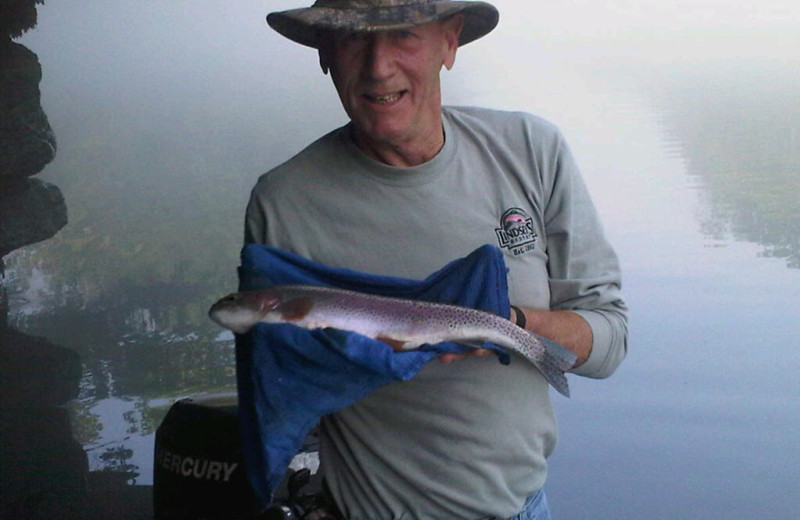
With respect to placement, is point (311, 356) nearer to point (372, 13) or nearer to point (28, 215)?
point (372, 13)

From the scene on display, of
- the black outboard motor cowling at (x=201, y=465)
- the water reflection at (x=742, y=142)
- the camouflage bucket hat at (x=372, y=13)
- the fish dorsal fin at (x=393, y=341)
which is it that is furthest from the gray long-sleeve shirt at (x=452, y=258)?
the water reflection at (x=742, y=142)

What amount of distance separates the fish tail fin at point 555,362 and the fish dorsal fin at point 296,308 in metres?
0.39

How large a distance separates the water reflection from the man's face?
10.3 feet

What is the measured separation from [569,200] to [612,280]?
0.17 m

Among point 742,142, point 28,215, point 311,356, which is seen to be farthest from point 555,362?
point 28,215

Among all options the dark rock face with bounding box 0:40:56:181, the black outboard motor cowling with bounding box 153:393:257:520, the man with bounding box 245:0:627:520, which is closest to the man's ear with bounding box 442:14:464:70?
the man with bounding box 245:0:627:520

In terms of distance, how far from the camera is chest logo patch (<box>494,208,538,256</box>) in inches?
70.2

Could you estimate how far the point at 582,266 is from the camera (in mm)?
1815

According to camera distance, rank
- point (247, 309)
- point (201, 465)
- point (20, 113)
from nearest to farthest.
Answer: point (247, 309) < point (201, 465) < point (20, 113)

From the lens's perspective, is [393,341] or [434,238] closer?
[393,341]

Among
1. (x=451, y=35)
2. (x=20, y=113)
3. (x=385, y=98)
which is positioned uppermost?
(x=451, y=35)

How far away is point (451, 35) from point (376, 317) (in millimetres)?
585

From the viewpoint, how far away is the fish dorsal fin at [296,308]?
165 cm

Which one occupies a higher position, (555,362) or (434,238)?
(434,238)
